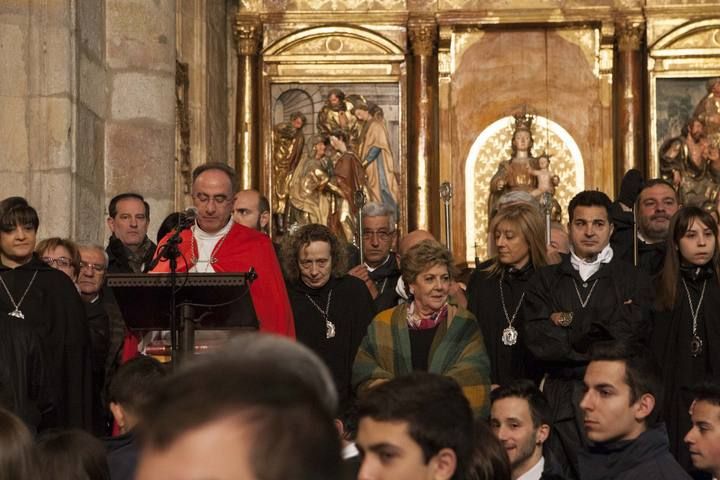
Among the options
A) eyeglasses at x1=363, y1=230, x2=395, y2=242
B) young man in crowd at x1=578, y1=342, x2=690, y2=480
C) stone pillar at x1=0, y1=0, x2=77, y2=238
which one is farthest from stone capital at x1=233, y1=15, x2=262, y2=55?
young man in crowd at x1=578, y1=342, x2=690, y2=480

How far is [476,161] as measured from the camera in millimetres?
Answer: 17141

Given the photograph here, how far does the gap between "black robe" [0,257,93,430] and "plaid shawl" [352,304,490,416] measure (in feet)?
5.38

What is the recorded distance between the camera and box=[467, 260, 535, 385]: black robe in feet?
25.5

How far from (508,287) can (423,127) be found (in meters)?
9.31

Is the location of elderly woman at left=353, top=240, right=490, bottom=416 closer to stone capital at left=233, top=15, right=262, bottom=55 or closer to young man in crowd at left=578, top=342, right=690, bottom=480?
young man in crowd at left=578, top=342, right=690, bottom=480

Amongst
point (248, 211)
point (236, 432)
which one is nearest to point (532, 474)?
point (248, 211)

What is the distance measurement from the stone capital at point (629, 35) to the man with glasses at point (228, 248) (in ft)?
32.9

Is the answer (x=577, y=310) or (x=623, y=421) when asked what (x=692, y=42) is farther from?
(x=623, y=421)

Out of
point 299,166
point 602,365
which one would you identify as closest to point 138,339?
point 602,365

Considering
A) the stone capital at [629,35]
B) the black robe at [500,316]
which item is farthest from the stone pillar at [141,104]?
the stone capital at [629,35]

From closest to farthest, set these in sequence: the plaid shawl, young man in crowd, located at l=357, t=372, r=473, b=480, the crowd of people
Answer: young man in crowd, located at l=357, t=372, r=473, b=480
the crowd of people
the plaid shawl

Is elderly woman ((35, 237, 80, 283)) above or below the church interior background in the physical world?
below

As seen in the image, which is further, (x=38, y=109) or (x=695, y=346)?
(x=38, y=109)

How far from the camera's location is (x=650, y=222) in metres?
9.09
